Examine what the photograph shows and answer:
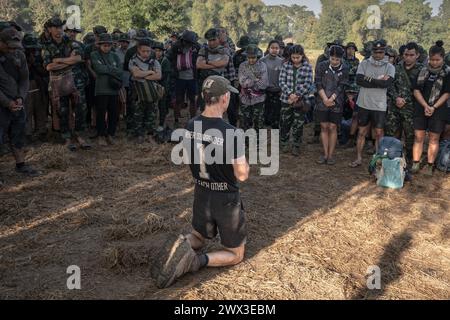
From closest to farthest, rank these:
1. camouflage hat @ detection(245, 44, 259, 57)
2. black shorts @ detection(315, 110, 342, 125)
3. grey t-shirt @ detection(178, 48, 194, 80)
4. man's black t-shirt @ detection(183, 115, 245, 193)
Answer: man's black t-shirt @ detection(183, 115, 245, 193) → black shorts @ detection(315, 110, 342, 125) → camouflage hat @ detection(245, 44, 259, 57) → grey t-shirt @ detection(178, 48, 194, 80)

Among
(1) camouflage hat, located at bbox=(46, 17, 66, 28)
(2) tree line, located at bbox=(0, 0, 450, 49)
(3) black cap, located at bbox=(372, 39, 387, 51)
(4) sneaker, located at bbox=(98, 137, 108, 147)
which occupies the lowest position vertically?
(4) sneaker, located at bbox=(98, 137, 108, 147)

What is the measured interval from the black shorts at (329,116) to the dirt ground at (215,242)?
0.88m

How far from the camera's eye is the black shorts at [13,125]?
6.34 meters

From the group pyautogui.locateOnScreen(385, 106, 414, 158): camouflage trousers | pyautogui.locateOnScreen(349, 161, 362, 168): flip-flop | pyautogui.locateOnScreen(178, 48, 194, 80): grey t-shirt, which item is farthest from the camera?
pyautogui.locateOnScreen(178, 48, 194, 80): grey t-shirt

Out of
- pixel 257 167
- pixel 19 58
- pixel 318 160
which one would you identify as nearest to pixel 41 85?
pixel 19 58

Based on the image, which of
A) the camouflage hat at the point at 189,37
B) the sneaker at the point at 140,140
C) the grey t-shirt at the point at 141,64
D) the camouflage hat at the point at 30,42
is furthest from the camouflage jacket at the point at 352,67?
the camouflage hat at the point at 30,42

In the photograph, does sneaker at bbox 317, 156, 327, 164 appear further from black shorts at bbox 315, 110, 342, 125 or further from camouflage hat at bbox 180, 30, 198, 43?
camouflage hat at bbox 180, 30, 198, 43

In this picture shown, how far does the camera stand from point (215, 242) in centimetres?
493

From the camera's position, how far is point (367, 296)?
155 inches

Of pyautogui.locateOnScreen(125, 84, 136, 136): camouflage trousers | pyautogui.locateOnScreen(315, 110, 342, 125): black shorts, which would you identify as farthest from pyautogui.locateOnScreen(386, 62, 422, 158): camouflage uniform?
pyautogui.locateOnScreen(125, 84, 136, 136): camouflage trousers

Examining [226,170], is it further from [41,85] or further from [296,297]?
[41,85]

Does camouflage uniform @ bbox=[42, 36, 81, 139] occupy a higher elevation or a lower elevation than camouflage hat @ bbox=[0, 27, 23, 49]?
lower

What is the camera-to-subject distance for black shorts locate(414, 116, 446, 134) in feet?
23.7

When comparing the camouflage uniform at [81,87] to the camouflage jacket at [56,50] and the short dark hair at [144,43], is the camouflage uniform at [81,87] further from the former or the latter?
the short dark hair at [144,43]
